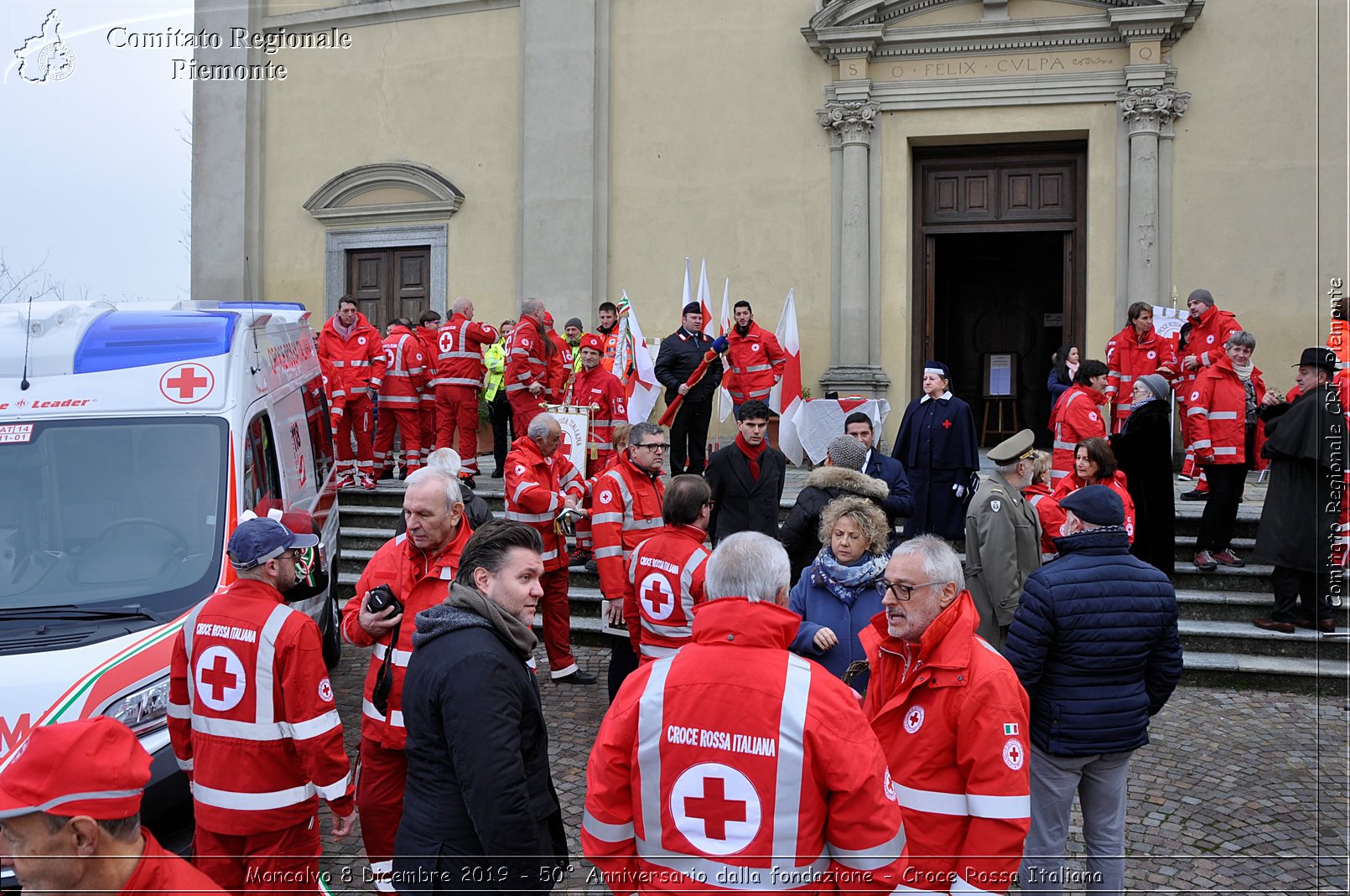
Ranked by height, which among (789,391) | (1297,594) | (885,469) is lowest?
(1297,594)

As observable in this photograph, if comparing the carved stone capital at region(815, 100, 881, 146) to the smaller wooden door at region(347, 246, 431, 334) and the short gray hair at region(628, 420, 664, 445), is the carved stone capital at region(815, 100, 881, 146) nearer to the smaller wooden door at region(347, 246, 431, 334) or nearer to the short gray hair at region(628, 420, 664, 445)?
the smaller wooden door at region(347, 246, 431, 334)

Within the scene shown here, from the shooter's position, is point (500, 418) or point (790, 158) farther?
point (790, 158)

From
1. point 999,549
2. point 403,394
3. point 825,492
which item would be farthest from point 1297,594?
point 403,394

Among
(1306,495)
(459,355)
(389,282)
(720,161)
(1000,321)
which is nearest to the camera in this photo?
(1306,495)

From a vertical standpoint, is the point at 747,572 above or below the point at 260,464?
below

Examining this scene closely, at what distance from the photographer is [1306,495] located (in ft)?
26.5

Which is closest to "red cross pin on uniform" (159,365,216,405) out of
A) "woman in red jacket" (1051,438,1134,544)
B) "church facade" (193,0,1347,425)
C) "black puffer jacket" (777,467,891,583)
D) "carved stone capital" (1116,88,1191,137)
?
"black puffer jacket" (777,467,891,583)

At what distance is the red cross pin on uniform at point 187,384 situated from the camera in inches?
218

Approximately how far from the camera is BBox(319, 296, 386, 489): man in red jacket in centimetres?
1265

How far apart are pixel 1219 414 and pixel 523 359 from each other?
7049mm

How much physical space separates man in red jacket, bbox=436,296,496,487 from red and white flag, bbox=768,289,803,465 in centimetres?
385

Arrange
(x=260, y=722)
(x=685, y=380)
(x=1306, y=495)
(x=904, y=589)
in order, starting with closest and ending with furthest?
(x=904, y=589) < (x=260, y=722) < (x=1306, y=495) < (x=685, y=380)

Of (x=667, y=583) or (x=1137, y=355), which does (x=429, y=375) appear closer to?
(x=667, y=583)

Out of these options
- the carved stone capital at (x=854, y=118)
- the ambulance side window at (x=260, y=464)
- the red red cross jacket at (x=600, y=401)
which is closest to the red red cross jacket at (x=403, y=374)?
the red red cross jacket at (x=600, y=401)
